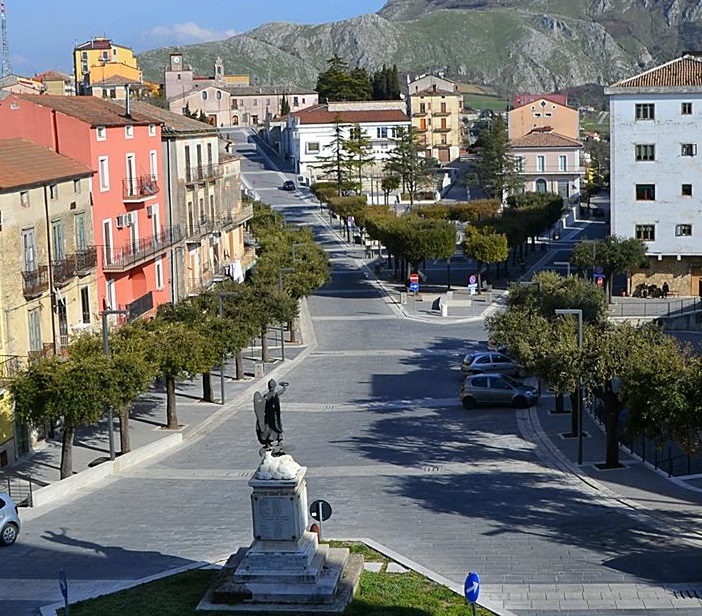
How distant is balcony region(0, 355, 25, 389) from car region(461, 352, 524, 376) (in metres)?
18.2

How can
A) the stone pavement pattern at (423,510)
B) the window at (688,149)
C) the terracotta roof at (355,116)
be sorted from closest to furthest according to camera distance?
the stone pavement pattern at (423,510)
the window at (688,149)
the terracotta roof at (355,116)

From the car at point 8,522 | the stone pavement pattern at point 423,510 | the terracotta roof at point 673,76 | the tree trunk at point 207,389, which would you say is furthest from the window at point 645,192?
the car at point 8,522

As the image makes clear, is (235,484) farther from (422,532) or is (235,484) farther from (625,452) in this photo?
(625,452)

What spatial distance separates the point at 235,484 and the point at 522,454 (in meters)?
8.62

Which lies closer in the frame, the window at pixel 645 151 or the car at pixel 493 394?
the car at pixel 493 394

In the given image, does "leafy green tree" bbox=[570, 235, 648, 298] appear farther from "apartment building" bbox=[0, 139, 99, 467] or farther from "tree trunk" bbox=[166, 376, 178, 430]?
"tree trunk" bbox=[166, 376, 178, 430]

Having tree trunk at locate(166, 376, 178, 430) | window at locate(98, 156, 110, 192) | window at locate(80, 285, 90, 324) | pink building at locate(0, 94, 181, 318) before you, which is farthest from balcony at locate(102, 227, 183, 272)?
tree trunk at locate(166, 376, 178, 430)

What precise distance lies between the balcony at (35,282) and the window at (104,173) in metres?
9.42

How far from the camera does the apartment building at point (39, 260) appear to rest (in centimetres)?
3716

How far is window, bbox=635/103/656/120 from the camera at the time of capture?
6644cm

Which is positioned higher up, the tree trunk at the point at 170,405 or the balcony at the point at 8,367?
the balcony at the point at 8,367

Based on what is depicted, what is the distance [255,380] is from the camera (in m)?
50.0

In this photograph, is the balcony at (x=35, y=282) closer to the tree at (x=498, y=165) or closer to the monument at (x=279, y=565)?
the monument at (x=279, y=565)

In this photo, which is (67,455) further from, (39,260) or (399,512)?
(399,512)
